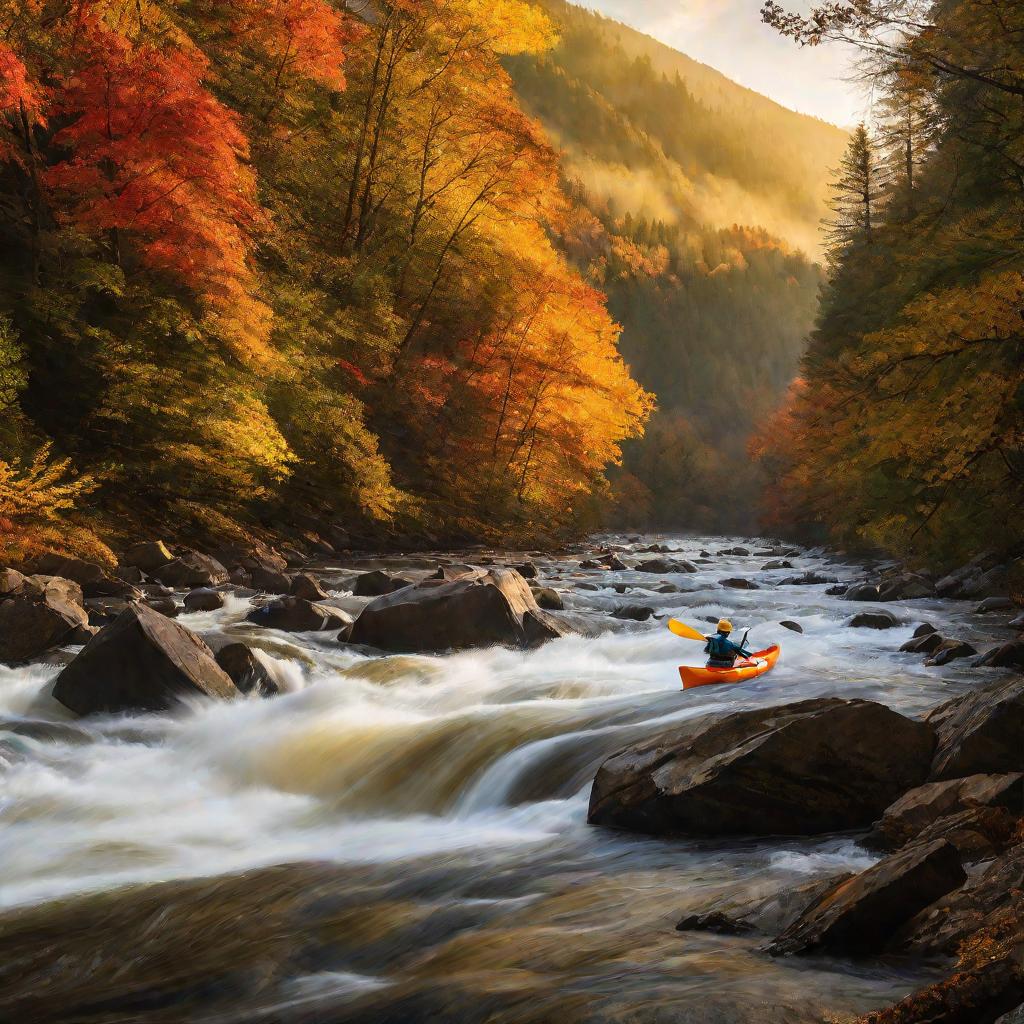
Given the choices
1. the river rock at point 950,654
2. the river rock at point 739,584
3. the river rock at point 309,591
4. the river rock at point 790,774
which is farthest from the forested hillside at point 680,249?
the river rock at point 790,774

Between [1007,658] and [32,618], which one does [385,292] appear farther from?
[1007,658]

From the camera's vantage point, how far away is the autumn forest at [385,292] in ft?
34.0

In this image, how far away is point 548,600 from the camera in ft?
48.3

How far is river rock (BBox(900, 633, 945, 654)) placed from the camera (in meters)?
10.5

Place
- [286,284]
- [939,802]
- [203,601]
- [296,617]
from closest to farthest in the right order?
[939,802]
[296,617]
[203,601]
[286,284]

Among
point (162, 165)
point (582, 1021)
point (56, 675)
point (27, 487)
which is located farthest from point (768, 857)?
point (162, 165)

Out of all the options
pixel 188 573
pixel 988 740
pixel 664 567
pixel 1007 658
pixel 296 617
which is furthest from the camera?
pixel 664 567

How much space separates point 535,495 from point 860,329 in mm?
11696

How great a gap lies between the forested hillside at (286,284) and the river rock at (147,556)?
84 centimetres

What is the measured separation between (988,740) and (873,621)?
855 cm

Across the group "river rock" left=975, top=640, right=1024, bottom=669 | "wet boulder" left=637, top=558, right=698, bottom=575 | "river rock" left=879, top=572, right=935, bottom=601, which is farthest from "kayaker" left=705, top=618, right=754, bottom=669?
"wet boulder" left=637, top=558, right=698, bottom=575

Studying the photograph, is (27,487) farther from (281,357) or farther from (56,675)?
(281,357)

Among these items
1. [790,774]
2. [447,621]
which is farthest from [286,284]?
[790,774]

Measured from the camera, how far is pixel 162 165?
14.1 m
